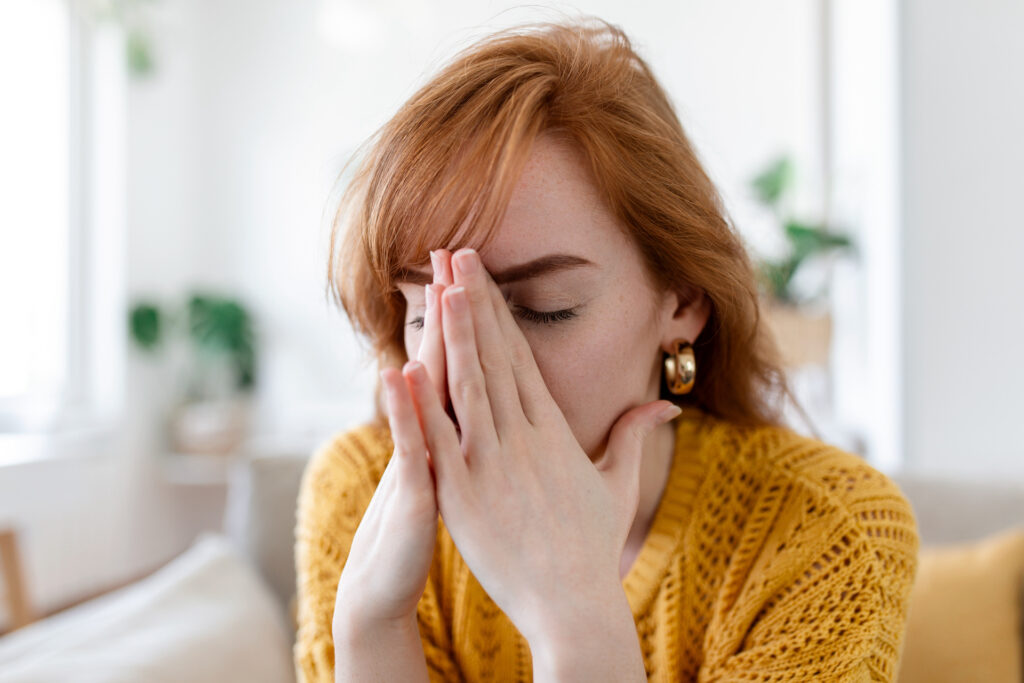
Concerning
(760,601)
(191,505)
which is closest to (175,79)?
(191,505)

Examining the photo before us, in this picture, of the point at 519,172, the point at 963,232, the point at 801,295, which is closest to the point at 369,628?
the point at 519,172

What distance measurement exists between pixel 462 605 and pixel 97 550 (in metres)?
3.04

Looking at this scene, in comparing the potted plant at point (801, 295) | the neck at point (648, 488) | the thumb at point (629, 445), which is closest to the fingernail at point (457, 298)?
the thumb at point (629, 445)

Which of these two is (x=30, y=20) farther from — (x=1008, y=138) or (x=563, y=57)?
(x=1008, y=138)

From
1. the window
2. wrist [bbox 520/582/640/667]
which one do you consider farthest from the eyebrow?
the window

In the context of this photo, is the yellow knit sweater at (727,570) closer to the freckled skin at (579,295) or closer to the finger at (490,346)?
the freckled skin at (579,295)

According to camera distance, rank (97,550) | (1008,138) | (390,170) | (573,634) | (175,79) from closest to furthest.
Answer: (573,634)
(390,170)
(1008,138)
(97,550)
(175,79)

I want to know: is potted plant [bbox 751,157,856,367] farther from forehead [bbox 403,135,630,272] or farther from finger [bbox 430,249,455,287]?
finger [bbox 430,249,455,287]

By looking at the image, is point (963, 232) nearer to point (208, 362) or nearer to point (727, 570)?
point (727, 570)

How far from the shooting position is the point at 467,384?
2.40 feet

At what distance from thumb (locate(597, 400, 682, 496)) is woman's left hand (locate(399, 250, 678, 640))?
3 cm

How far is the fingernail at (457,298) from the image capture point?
707mm

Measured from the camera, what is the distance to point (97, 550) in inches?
135

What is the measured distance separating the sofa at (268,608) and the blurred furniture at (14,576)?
1.41 metres
